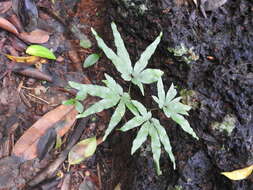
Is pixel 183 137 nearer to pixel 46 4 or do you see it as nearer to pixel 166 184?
pixel 166 184

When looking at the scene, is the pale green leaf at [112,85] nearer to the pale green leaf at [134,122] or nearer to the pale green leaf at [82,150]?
the pale green leaf at [134,122]

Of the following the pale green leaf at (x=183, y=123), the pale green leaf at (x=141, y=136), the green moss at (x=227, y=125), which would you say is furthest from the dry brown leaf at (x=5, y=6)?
the green moss at (x=227, y=125)

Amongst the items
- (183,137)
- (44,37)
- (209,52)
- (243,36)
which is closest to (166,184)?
(183,137)

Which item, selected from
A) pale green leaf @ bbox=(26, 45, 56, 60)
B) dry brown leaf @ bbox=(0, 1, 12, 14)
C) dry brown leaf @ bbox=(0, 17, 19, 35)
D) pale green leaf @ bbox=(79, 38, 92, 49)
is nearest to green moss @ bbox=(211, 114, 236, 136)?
pale green leaf @ bbox=(79, 38, 92, 49)

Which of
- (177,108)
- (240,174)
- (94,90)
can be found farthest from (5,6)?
(240,174)

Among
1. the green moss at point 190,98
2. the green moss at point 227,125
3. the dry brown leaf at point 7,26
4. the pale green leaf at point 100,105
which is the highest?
the dry brown leaf at point 7,26

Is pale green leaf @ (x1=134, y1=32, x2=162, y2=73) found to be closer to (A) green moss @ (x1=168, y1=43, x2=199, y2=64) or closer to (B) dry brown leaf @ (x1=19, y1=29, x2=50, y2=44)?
(A) green moss @ (x1=168, y1=43, x2=199, y2=64)
